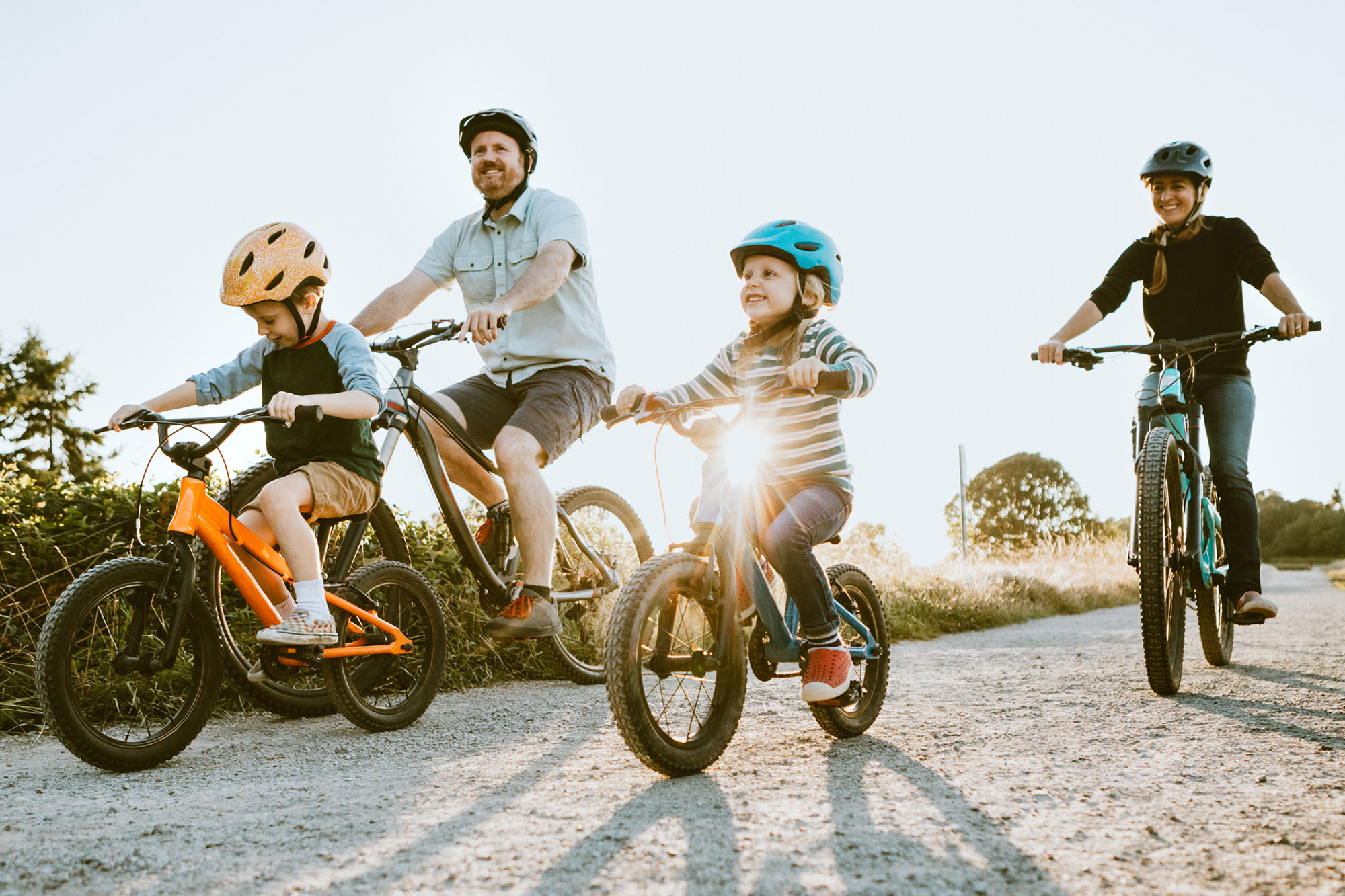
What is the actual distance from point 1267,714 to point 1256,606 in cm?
98

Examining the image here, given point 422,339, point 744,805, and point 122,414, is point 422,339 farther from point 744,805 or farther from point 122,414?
point 744,805

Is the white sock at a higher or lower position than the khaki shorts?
lower

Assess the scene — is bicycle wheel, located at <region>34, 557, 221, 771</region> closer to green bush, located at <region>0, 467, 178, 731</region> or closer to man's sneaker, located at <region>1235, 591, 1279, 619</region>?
green bush, located at <region>0, 467, 178, 731</region>

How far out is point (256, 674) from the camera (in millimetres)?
3973

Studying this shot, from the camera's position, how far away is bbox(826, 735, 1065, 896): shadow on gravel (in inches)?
81.2

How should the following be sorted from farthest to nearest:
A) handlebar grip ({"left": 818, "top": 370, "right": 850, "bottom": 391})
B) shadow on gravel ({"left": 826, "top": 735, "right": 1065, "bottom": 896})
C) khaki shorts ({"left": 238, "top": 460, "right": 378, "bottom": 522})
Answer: khaki shorts ({"left": 238, "top": 460, "right": 378, "bottom": 522})
handlebar grip ({"left": 818, "top": 370, "right": 850, "bottom": 391})
shadow on gravel ({"left": 826, "top": 735, "right": 1065, "bottom": 896})

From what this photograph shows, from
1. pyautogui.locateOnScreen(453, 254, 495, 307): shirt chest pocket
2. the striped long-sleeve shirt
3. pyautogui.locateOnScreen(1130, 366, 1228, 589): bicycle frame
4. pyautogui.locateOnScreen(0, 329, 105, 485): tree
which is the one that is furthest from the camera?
pyautogui.locateOnScreen(0, 329, 105, 485): tree

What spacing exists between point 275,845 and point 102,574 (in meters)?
1.44

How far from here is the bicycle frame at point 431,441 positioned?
4.42 metres

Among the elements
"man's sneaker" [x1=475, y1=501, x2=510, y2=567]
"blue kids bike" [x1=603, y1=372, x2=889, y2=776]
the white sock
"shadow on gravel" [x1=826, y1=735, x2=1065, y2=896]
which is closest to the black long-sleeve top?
"blue kids bike" [x1=603, y1=372, x2=889, y2=776]

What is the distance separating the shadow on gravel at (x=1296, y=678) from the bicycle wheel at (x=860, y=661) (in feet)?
6.64

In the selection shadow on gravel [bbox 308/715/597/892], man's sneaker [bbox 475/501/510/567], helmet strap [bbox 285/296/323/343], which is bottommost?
shadow on gravel [bbox 308/715/597/892]

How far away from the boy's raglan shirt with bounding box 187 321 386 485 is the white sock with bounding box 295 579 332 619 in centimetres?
46

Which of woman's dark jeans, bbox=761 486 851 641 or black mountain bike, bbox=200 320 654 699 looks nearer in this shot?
woman's dark jeans, bbox=761 486 851 641
